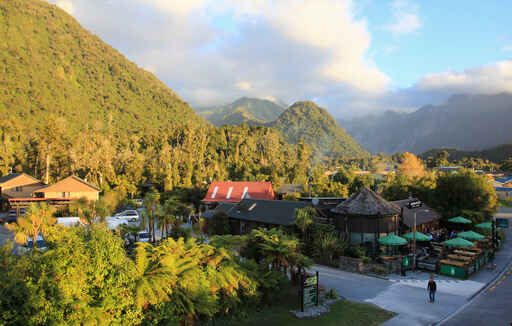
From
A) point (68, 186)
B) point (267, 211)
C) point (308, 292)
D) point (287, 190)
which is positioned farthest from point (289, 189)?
point (308, 292)

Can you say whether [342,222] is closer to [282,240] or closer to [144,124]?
[282,240]

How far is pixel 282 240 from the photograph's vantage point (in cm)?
1681

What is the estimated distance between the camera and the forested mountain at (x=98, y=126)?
245 feet

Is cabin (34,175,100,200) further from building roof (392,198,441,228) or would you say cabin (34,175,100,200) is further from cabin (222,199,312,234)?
building roof (392,198,441,228)

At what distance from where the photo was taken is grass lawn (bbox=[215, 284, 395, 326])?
14469mm

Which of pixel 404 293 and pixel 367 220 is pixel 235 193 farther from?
pixel 404 293

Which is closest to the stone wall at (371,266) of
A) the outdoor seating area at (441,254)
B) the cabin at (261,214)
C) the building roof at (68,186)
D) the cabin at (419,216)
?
→ the outdoor seating area at (441,254)

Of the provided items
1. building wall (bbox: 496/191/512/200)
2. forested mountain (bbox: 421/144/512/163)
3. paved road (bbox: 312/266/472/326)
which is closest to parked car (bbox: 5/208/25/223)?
paved road (bbox: 312/266/472/326)

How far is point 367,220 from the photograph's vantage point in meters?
25.2

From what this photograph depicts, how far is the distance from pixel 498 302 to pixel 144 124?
143341mm

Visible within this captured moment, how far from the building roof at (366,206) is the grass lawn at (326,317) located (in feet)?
30.5

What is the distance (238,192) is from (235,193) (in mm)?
479

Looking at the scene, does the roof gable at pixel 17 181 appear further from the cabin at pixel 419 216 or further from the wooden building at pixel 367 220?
the cabin at pixel 419 216

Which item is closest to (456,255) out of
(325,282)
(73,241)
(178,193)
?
(325,282)
